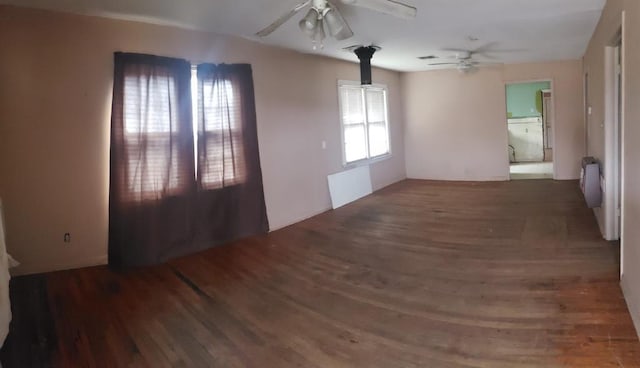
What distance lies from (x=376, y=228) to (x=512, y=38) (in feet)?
10.3

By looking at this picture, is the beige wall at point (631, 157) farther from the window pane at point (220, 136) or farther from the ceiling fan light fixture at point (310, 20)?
the window pane at point (220, 136)

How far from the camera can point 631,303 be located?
2553mm

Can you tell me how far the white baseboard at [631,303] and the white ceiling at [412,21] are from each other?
2.56m

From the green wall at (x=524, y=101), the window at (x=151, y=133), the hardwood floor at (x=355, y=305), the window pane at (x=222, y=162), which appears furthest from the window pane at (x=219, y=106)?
the green wall at (x=524, y=101)

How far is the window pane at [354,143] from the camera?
22.7ft

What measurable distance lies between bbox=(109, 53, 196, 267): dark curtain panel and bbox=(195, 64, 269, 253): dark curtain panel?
179mm

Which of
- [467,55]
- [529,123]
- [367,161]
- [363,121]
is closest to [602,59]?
[467,55]

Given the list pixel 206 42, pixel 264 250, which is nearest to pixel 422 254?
pixel 264 250

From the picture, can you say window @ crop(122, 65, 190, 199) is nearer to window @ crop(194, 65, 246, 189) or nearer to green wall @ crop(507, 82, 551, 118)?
window @ crop(194, 65, 246, 189)

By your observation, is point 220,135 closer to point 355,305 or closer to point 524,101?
point 355,305

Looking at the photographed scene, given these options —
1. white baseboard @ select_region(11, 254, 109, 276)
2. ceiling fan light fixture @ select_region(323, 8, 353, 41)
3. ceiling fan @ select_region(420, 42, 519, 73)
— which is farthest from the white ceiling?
white baseboard @ select_region(11, 254, 109, 276)

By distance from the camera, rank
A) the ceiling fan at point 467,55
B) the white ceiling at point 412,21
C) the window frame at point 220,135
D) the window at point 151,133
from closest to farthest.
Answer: the white ceiling at point 412,21, the window at point 151,133, the window frame at point 220,135, the ceiling fan at point 467,55

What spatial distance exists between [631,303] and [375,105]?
591cm

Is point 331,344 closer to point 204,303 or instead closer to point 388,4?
point 204,303
